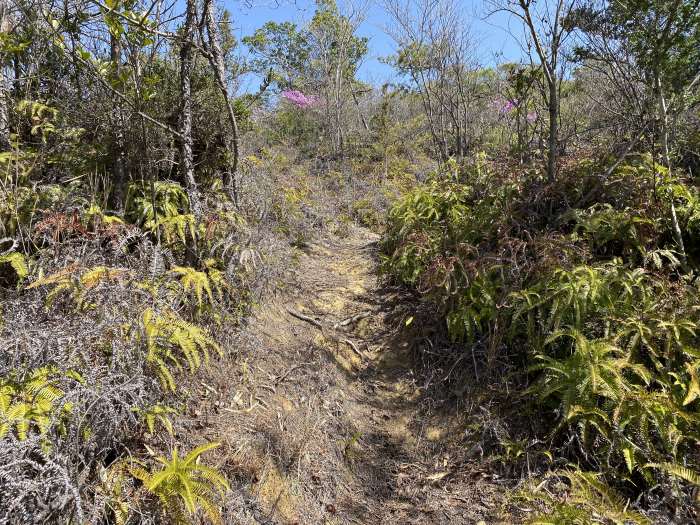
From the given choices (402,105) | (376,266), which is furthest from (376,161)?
(376,266)

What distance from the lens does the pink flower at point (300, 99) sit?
46.3 feet

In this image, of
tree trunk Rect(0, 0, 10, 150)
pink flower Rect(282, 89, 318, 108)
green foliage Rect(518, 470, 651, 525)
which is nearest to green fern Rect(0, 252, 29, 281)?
tree trunk Rect(0, 0, 10, 150)

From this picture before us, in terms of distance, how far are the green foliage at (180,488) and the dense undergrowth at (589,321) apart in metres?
1.66

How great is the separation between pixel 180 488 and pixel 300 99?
44.5 feet

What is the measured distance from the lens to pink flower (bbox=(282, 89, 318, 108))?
14.1 meters

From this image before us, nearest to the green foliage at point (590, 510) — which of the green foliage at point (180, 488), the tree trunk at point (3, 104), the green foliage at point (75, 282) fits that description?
the green foliage at point (180, 488)

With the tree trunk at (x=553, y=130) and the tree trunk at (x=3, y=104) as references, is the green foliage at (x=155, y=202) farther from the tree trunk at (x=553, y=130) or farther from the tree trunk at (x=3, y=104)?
the tree trunk at (x=553, y=130)

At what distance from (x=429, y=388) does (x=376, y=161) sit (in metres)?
9.56

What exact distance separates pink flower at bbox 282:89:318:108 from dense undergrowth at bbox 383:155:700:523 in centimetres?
1033

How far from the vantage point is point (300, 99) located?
14.1 meters

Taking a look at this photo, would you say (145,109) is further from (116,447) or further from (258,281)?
(116,447)

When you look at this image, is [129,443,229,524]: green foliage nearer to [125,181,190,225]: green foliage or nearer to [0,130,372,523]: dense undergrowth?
[0,130,372,523]: dense undergrowth

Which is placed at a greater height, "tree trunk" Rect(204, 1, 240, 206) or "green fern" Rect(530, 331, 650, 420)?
"tree trunk" Rect(204, 1, 240, 206)

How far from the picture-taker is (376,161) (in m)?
12.6
